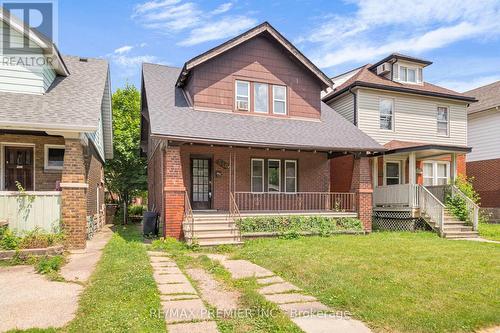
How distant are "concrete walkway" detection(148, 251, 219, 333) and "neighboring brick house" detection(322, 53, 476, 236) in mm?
11629

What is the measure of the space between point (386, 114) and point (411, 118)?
1.46 metres

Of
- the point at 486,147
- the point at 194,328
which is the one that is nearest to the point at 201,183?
the point at 194,328

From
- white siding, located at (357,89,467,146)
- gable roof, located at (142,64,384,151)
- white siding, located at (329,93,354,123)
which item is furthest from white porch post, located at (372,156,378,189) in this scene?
gable roof, located at (142,64,384,151)

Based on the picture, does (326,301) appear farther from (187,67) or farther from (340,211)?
(187,67)

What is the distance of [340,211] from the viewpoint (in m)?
14.6

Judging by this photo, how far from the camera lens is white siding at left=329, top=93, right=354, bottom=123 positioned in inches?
713

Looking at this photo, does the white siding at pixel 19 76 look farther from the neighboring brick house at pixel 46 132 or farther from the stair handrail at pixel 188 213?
the stair handrail at pixel 188 213

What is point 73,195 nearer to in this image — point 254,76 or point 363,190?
point 254,76

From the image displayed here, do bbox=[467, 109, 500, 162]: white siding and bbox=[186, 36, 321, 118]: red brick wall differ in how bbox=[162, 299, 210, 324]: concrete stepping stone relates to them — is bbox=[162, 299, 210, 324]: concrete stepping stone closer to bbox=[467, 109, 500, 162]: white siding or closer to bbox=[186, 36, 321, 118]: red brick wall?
bbox=[186, 36, 321, 118]: red brick wall

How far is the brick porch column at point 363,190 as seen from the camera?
46.5ft

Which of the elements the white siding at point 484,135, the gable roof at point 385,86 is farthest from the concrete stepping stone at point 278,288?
the white siding at point 484,135

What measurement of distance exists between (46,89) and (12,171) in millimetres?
2950

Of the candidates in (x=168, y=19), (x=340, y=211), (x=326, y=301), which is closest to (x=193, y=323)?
(x=326, y=301)

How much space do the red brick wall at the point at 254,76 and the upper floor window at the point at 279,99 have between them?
0.21 metres
